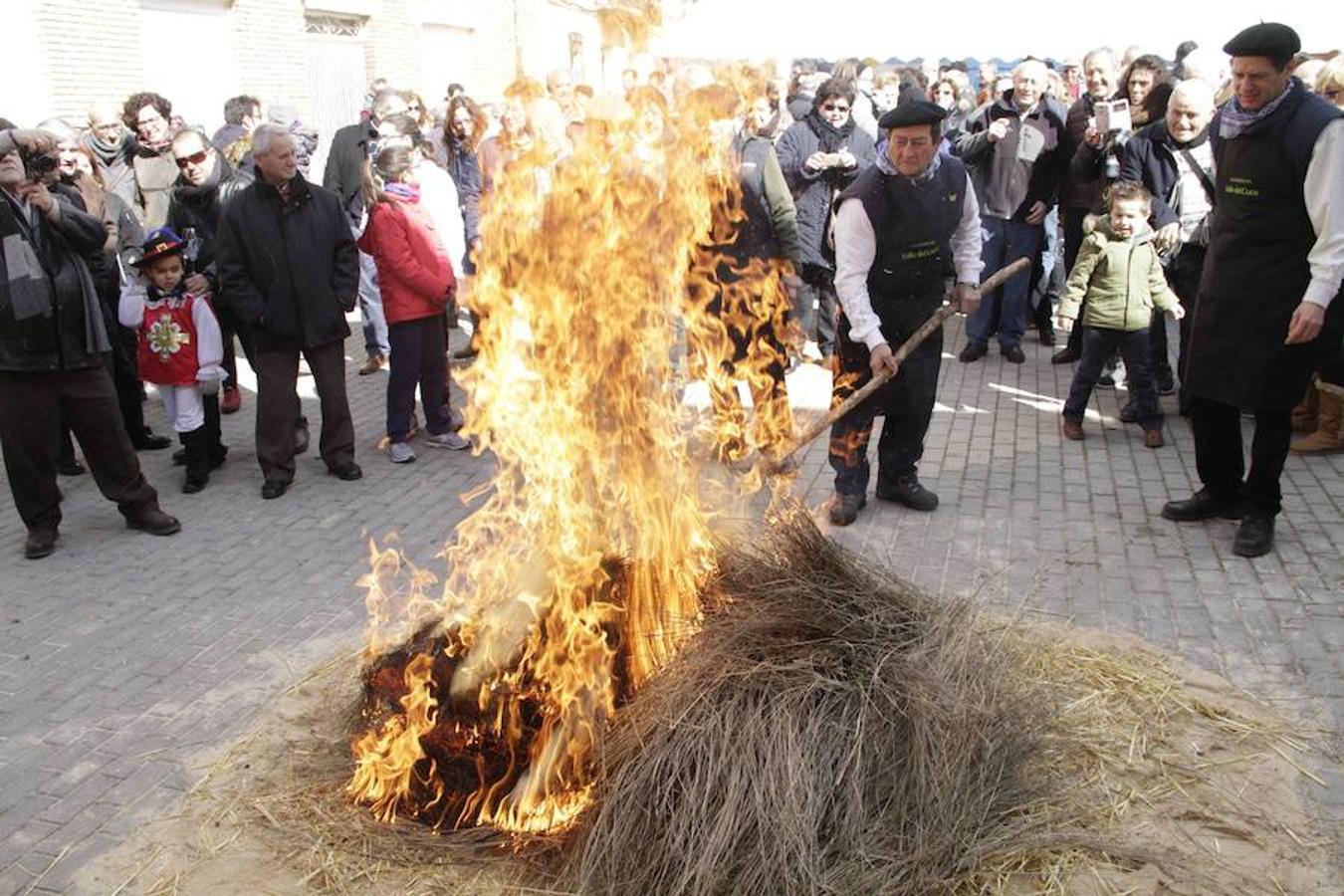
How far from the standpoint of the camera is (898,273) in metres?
5.86

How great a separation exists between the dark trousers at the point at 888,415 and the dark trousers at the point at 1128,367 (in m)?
1.91

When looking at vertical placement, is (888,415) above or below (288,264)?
below

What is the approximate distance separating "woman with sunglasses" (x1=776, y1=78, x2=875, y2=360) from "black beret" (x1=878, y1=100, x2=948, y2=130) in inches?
138

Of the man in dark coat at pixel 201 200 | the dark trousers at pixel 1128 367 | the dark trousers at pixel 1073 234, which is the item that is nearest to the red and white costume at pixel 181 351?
the man in dark coat at pixel 201 200

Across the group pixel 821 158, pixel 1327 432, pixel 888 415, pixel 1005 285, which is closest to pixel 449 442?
pixel 888 415

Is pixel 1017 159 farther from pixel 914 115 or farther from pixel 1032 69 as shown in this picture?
pixel 914 115

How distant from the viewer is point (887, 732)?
318 cm

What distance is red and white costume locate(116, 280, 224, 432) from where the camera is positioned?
7145 mm

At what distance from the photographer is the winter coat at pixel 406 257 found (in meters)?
7.47

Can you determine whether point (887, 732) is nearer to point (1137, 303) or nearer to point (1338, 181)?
point (1338, 181)

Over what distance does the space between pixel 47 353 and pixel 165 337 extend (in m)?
1.28

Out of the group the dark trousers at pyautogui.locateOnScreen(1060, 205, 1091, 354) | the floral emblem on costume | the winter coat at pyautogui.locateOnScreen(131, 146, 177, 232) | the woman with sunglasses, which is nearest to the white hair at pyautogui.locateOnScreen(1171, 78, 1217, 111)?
the dark trousers at pyautogui.locateOnScreen(1060, 205, 1091, 354)

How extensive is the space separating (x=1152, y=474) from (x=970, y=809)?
4489 millimetres

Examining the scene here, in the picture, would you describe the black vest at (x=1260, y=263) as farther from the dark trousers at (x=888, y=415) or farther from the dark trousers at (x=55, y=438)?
the dark trousers at (x=55, y=438)
